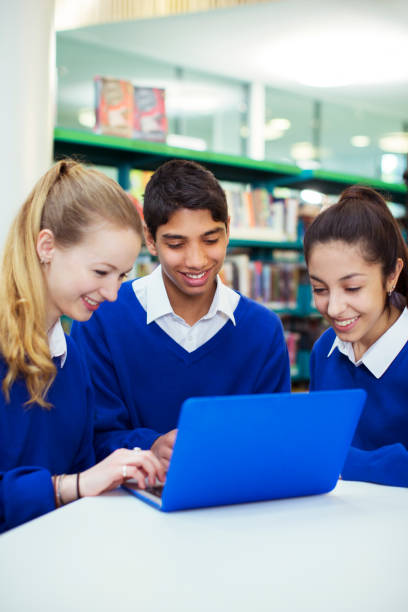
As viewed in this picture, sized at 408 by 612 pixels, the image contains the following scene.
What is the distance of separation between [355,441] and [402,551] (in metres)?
0.67

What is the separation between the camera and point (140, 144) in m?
3.70

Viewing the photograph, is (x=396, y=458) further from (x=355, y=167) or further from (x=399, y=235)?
(x=355, y=167)

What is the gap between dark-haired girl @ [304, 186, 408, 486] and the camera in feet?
4.64

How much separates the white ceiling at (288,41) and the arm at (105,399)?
3.58 m

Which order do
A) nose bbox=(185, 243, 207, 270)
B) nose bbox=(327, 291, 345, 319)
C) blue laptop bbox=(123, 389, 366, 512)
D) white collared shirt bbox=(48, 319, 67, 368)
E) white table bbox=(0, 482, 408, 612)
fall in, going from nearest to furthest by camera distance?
1. white table bbox=(0, 482, 408, 612)
2. blue laptop bbox=(123, 389, 366, 512)
3. white collared shirt bbox=(48, 319, 67, 368)
4. nose bbox=(327, 291, 345, 319)
5. nose bbox=(185, 243, 207, 270)

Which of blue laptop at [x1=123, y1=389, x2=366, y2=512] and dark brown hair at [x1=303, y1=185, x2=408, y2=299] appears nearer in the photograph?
blue laptop at [x1=123, y1=389, x2=366, y2=512]

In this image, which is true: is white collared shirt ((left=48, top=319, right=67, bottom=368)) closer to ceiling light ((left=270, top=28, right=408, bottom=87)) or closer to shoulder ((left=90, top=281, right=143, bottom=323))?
shoulder ((left=90, top=281, right=143, bottom=323))

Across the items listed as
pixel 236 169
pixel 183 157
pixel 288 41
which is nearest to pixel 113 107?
pixel 183 157

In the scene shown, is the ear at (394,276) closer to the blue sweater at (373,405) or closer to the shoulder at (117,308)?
the blue sweater at (373,405)

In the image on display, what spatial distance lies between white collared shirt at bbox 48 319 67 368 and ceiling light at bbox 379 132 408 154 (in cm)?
701

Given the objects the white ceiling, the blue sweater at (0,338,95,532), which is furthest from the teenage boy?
the white ceiling

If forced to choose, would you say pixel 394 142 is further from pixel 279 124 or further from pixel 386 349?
pixel 386 349

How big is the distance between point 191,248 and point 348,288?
39cm

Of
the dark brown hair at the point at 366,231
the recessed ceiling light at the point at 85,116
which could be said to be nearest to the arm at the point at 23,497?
the dark brown hair at the point at 366,231
